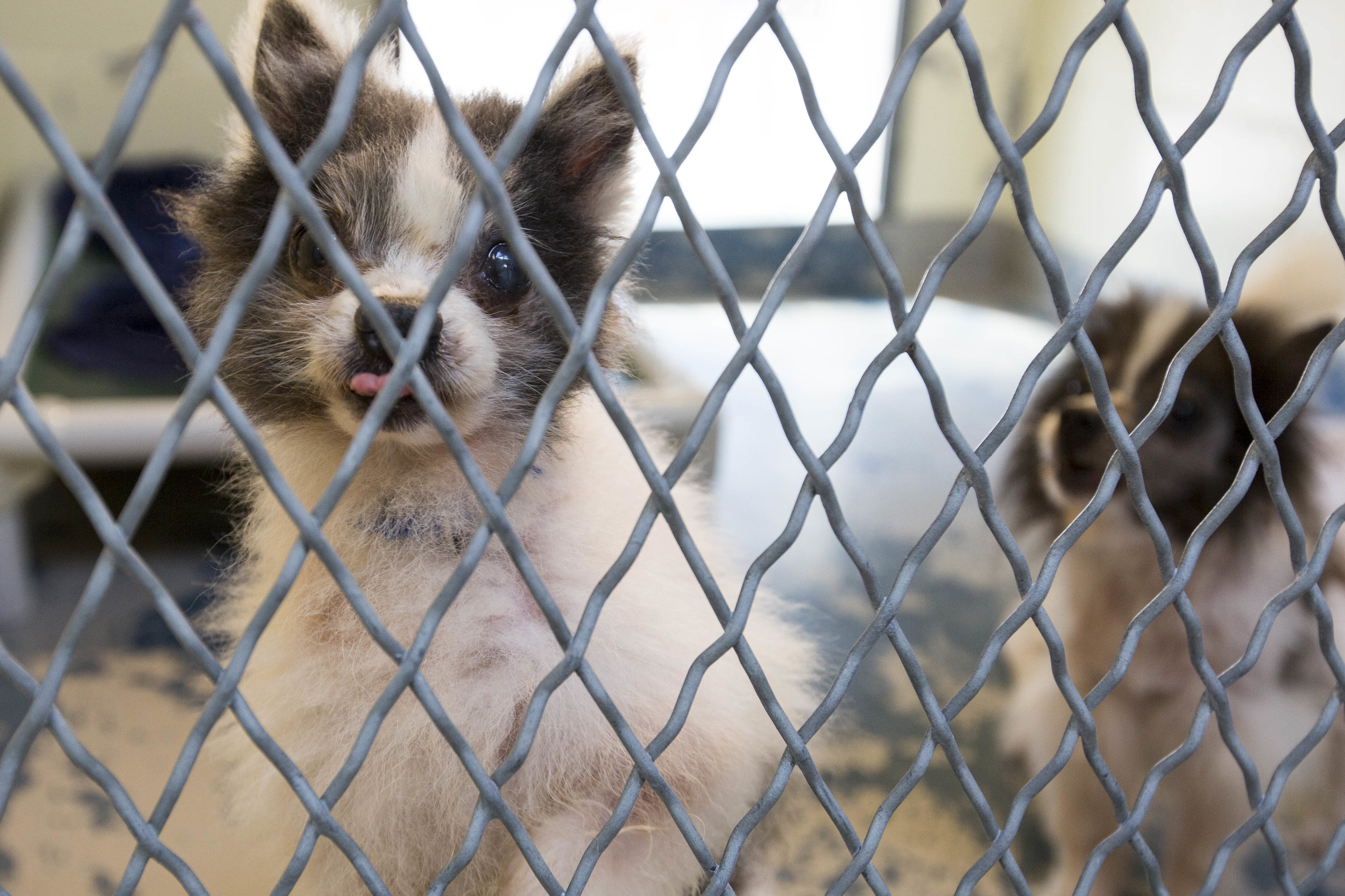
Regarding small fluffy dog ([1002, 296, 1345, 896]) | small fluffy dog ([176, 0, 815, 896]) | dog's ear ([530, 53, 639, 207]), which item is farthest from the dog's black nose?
small fluffy dog ([1002, 296, 1345, 896])

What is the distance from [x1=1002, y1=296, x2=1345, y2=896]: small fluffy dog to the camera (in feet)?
3.97

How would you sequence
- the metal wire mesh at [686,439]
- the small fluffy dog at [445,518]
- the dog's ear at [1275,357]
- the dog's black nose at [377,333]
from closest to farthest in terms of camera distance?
the metal wire mesh at [686,439], the dog's black nose at [377,333], the small fluffy dog at [445,518], the dog's ear at [1275,357]

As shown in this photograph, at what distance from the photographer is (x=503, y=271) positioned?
2.88 feet

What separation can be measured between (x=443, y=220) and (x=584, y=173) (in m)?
0.17

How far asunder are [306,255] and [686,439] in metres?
0.54

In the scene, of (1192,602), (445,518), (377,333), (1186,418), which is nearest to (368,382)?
(377,333)

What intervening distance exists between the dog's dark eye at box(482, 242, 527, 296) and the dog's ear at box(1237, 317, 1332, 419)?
900 mm

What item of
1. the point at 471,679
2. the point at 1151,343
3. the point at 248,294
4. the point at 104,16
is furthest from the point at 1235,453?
the point at 104,16

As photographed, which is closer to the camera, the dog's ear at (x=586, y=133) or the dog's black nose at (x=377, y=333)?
the dog's black nose at (x=377, y=333)

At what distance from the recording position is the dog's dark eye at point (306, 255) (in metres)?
0.87

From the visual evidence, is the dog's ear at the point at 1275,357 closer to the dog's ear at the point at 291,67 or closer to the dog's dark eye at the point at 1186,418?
the dog's dark eye at the point at 1186,418

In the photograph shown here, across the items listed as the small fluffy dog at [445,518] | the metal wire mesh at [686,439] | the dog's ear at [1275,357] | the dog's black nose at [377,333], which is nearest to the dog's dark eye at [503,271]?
the small fluffy dog at [445,518]

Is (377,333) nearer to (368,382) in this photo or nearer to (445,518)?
(368,382)

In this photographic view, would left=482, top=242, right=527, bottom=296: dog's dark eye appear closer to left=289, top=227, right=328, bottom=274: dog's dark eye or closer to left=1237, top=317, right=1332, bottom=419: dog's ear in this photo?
left=289, top=227, right=328, bottom=274: dog's dark eye
